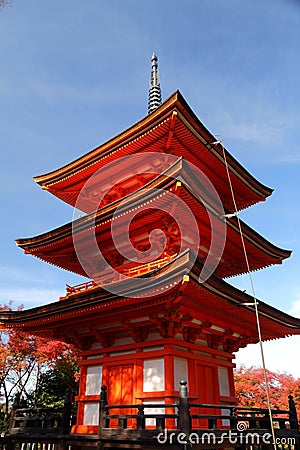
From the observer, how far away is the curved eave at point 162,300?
9.17 m

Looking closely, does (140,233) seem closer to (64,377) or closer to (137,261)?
(137,261)

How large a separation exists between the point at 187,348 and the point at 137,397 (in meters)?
2.10

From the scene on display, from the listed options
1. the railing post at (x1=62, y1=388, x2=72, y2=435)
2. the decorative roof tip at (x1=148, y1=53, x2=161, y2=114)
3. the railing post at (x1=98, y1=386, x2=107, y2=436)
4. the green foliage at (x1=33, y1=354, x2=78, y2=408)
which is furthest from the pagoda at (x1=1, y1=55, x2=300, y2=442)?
the green foliage at (x1=33, y1=354, x2=78, y2=408)

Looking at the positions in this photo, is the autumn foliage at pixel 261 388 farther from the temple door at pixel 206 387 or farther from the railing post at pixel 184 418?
the railing post at pixel 184 418

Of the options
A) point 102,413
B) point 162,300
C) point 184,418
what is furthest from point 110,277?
point 184,418

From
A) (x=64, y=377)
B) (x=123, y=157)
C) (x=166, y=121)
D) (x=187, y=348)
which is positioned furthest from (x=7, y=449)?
(x=64, y=377)

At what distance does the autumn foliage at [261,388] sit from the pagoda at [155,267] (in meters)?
14.6

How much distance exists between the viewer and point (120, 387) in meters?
11.4

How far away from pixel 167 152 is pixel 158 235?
10.4ft

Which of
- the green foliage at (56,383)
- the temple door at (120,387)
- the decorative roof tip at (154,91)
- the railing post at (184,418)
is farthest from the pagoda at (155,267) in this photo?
the green foliage at (56,383)

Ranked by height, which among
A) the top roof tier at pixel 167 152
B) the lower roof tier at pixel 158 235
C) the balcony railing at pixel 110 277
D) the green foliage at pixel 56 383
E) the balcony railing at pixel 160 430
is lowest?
the balcony railing at pixel 160 430

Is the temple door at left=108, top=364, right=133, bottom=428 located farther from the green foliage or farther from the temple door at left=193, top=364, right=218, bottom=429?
the green foliage

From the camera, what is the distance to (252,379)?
95.2 ft

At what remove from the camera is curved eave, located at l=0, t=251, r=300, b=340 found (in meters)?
9.17
